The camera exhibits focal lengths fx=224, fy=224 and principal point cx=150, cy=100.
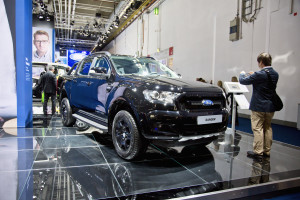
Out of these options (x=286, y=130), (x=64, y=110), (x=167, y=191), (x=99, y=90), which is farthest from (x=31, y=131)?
(x=286, y=130)

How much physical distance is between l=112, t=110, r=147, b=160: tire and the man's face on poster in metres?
12.6

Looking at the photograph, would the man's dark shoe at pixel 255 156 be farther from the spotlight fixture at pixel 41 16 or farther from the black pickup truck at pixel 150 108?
the spotlight fixture at pixel 41 16

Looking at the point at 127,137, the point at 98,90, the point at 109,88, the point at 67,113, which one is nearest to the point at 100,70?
the point at 109,88

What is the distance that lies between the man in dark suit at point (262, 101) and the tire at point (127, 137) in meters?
1.87

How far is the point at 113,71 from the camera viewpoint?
3.67 m

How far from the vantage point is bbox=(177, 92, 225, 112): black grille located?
2.90 metres

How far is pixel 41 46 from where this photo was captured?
14.1 metres

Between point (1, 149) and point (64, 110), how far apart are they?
1975 millimetres

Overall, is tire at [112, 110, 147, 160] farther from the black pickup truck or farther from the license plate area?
the license plate area

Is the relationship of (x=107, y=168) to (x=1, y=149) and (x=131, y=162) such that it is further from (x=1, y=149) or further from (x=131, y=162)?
(x=1, y=149)

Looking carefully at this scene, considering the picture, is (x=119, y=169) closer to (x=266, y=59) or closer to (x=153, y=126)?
(x=153, y=126)

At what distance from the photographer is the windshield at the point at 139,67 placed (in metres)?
3.80

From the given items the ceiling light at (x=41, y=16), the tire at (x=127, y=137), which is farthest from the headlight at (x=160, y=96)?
the ceiling light at (x=41, y=16)

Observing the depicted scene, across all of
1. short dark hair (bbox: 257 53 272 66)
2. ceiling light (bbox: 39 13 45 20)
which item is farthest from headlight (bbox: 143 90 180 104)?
ceiling light (bbox: 39 13 45 20)
